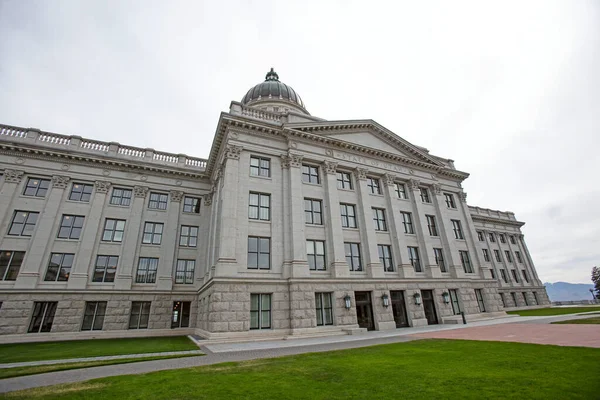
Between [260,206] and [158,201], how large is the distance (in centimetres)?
1357

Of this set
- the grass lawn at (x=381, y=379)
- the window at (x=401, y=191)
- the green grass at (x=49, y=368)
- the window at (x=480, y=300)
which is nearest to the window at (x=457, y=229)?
the window at (x=480, y=300)

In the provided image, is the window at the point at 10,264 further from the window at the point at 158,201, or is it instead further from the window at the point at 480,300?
the window at the point at 480,300

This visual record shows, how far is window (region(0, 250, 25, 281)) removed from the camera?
2262 cm

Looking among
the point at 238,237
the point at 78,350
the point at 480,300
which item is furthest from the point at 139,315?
the point at 480,300

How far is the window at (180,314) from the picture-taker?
26.1 metres

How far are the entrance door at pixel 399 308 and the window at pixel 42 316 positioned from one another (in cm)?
2802

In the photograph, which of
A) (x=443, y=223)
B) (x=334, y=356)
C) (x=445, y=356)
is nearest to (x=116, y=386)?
(x=334, y=356)

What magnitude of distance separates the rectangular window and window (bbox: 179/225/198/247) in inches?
118

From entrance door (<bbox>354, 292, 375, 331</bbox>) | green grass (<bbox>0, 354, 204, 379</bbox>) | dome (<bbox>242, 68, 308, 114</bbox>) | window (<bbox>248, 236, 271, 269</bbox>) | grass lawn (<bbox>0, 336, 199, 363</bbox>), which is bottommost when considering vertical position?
Result: green grass (<bbox>0, 354, 204, 379</bbox>)

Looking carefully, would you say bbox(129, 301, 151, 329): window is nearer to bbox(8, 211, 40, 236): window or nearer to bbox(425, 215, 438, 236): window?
bbox(8, 211, 40, 236): window

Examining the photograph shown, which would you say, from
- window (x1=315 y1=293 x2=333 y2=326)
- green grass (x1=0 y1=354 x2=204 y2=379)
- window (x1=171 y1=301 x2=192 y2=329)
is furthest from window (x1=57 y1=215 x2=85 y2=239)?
window (x1=315 y1=293 x2=333 y2=326)

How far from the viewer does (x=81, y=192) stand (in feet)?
88.5

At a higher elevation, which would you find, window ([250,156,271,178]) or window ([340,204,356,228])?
window ([250,156,271,178])

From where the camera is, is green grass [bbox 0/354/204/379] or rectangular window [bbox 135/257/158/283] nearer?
green grass [bbox 0/354/204/379]
